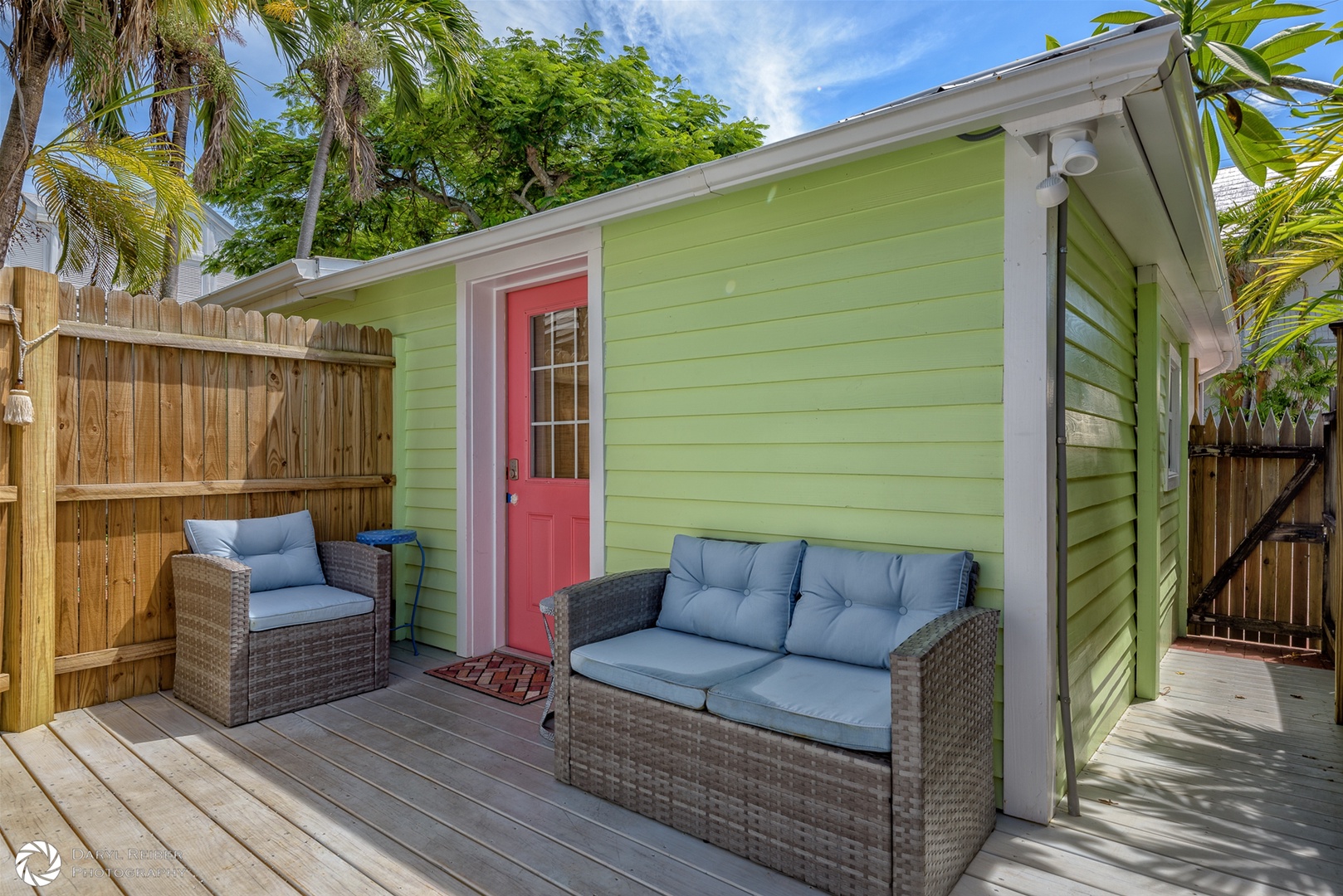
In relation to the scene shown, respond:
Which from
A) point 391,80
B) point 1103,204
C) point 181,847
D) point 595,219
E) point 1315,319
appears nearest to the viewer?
point 181,847

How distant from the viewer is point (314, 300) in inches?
206

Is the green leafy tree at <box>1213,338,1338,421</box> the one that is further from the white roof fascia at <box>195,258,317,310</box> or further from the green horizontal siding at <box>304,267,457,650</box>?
the white roof fascia at <box>195,258,317,310</box>

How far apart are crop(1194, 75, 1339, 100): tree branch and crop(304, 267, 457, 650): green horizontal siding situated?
3848 mm

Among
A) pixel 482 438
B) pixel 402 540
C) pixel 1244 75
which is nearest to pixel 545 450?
pixel 482 438

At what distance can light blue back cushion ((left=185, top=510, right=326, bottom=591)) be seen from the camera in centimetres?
364

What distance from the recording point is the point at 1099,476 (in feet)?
9.99

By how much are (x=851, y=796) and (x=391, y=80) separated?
8759mm

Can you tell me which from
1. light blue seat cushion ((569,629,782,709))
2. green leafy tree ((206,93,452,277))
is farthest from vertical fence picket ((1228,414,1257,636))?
green leafy tree ((206,93,452,277))

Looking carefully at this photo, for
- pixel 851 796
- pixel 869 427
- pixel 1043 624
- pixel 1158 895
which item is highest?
pixel 869 427

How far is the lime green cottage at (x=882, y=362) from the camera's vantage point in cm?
237

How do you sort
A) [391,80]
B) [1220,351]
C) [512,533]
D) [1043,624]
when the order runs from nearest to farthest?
[1043,624], [512,533], [1220,351], [391,80]

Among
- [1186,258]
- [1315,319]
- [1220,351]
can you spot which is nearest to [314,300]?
[1186,258]

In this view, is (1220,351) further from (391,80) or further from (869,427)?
(391,80)

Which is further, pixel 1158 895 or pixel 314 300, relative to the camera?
pixel 314 300
